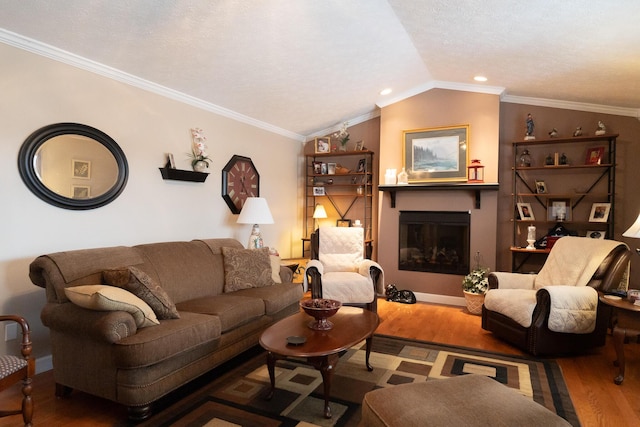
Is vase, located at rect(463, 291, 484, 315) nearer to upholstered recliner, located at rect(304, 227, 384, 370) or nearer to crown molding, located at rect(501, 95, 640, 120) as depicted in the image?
upholstered recliner, located at rect(304, 227, 384, 370)

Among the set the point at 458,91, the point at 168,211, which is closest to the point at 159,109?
the point at 168,211

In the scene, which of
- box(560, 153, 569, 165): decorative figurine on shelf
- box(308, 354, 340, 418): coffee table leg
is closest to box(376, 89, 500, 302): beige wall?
box(560, 153, 569, 165): decorative figurine on shelf

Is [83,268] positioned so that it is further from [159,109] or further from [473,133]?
[473,133]

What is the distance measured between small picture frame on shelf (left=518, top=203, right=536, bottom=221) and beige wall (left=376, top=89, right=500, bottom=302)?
13.3 inches

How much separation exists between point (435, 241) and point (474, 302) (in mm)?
1045

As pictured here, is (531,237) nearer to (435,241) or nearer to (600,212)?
(600,212)

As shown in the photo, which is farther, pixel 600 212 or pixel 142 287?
pixel 600 212

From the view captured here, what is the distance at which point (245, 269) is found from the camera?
3.66 metres

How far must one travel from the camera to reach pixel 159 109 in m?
3.67

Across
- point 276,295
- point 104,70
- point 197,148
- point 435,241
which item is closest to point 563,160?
point 435,241

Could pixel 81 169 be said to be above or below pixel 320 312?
above

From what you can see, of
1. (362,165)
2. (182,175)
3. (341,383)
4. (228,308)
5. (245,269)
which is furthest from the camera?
(362,165)

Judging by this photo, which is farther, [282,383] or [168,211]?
[168,211]

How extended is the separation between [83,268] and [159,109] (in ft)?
5.82
